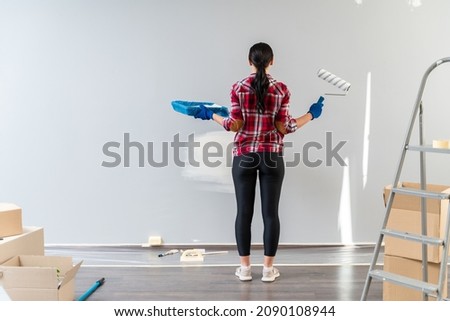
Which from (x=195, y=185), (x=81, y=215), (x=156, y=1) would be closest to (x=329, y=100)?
(x=195, y=185)

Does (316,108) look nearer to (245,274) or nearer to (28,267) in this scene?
(245,274)

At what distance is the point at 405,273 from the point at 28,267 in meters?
1.79

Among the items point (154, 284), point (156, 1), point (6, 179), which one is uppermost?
point (156, 1)

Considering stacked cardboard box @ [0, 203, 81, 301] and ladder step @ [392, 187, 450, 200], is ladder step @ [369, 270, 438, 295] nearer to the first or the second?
ladder step @ [392, 187, 450, 200]

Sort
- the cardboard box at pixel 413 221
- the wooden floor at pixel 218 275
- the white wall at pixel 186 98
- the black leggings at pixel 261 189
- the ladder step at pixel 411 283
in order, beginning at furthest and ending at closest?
1. the white wall at pixel 186 98
2. the black leggings at pixel 261 189
3. the wooden floor at pixel 218 275
4. the cardboard box at pixel 413 221
5. the ladder step at pixel 411 283

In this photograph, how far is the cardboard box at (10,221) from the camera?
286cm

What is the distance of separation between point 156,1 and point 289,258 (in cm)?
198

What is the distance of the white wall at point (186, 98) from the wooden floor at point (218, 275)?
16 centimetres

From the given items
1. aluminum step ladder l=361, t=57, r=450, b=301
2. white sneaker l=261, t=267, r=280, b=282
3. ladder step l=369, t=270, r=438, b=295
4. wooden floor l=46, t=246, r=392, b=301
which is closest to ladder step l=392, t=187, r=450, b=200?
aluminum step ladder l=361, t=57, r=450, b=301

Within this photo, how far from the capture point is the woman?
302 centimetres

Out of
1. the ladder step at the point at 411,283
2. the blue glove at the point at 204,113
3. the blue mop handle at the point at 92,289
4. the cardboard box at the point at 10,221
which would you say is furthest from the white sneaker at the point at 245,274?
the cardboard box at the point at 10,221

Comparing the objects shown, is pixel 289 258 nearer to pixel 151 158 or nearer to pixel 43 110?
pixel 151 158

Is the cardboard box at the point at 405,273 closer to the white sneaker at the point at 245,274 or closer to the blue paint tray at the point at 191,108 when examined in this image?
the white sneaker at the point at 245,274

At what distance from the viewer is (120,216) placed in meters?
3.96
